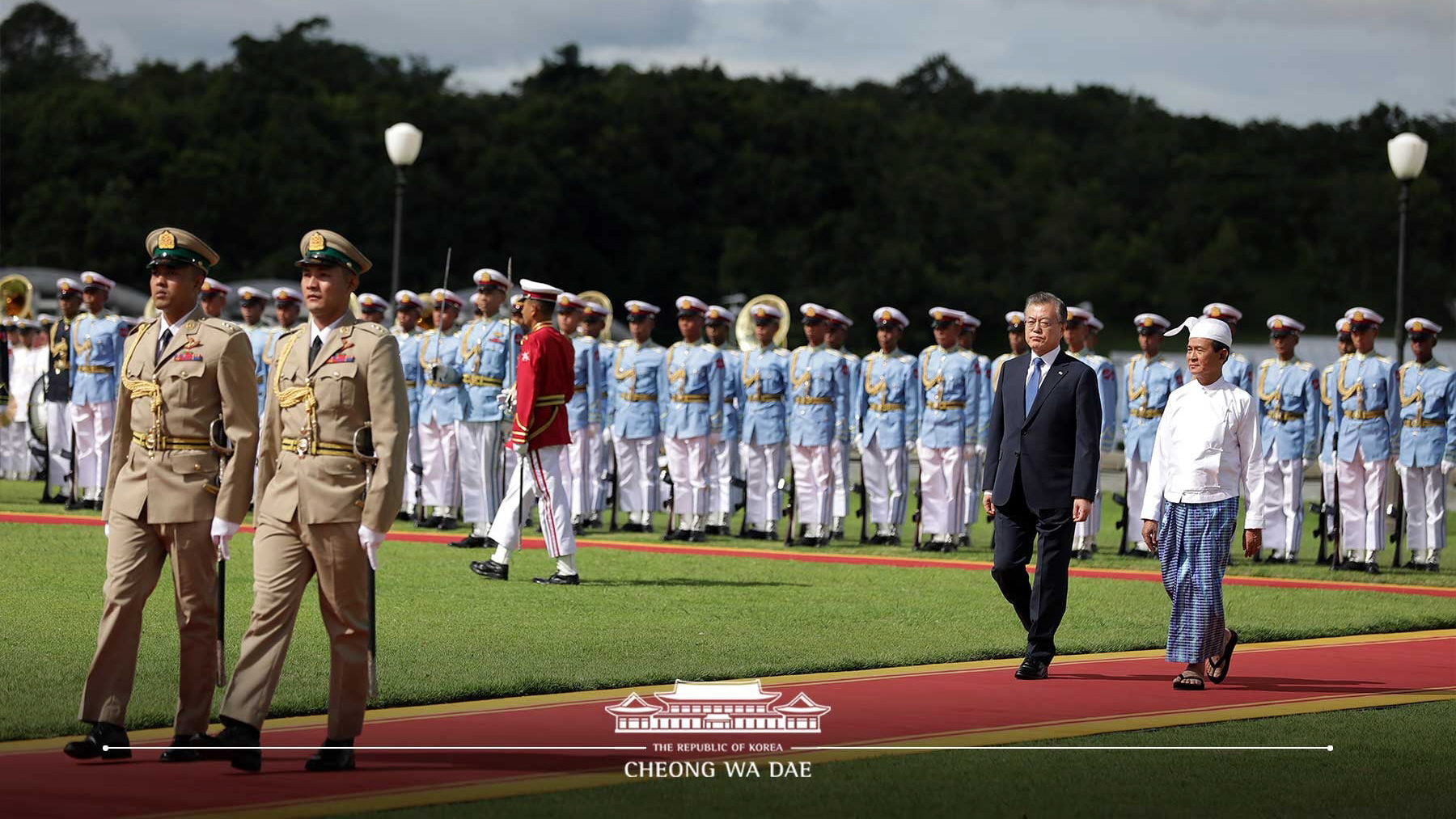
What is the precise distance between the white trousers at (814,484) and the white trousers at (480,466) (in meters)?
3.03

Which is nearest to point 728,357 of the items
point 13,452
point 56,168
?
point 13,452

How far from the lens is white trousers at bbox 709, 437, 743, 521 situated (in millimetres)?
19719

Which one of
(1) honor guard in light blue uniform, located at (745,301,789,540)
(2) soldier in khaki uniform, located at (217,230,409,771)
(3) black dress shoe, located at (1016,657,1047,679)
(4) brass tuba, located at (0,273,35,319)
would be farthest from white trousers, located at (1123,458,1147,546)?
(4) brass tuba, located at (0,273,35,319)

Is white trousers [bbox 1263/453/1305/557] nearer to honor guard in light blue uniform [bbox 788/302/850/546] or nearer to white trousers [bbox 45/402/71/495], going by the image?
honor guard in light blue uniform [bbox 788/302/850/546]

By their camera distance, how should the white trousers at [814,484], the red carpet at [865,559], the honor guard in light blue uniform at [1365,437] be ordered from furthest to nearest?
1. the white trousers at [814,484]
2. the honor guard in light blue uniform at [1365,437]
3. the red carpet at [865,559]

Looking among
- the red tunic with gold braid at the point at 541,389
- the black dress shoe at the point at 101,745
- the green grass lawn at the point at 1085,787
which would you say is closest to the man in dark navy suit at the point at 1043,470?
the green grass lawn at the point at 1085,787

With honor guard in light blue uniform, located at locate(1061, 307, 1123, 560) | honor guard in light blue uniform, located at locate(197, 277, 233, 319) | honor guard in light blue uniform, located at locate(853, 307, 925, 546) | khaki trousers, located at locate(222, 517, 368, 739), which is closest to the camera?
khaki trousers, located at locate(222, 517, 368, 739)

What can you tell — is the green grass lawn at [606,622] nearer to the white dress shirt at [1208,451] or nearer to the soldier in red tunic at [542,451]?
the soldier in red tunic at [542,451]

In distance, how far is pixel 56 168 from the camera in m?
57.1

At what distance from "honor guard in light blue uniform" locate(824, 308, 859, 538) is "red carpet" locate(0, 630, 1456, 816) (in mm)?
7794

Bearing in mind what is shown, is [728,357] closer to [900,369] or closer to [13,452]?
[900,369]

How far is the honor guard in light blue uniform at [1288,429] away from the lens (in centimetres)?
1812

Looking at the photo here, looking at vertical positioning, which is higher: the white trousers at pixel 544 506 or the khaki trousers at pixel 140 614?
the white trousers at pixel 544 506

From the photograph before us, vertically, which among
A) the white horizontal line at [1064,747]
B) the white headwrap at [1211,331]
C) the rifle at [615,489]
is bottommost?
the white horizontal line at [1064,747]
